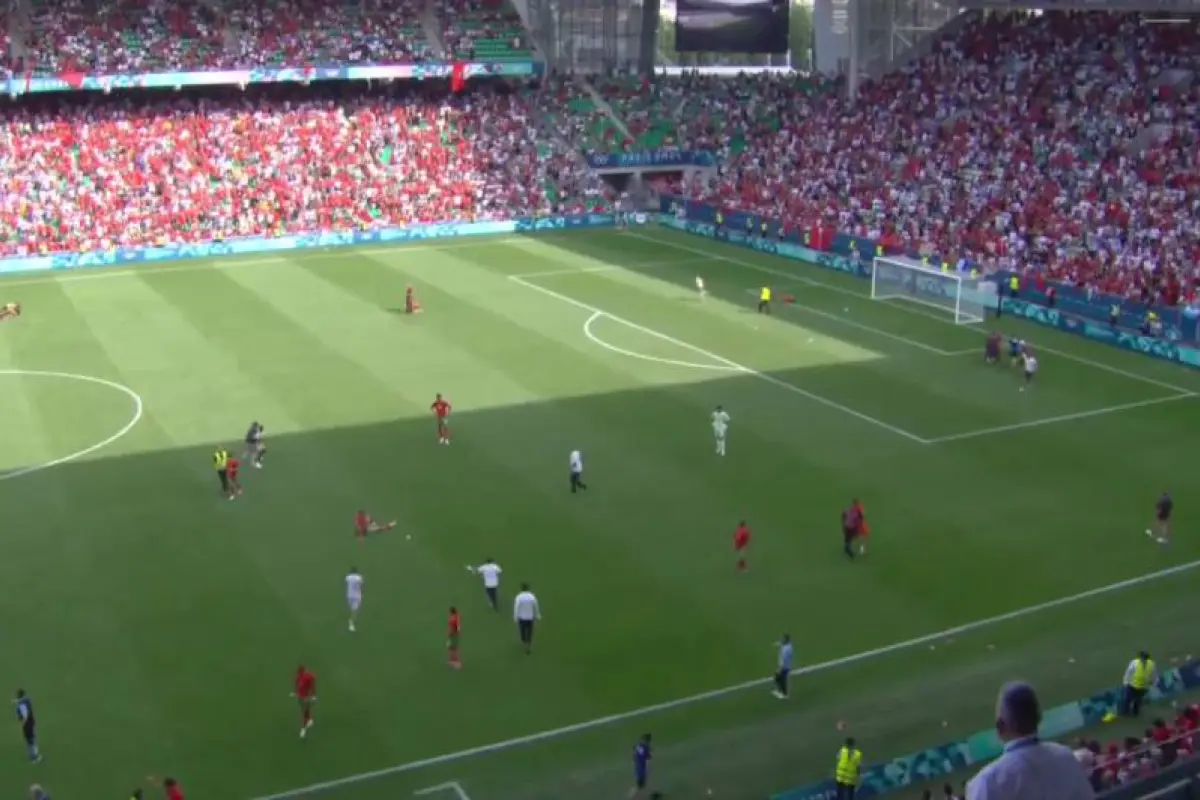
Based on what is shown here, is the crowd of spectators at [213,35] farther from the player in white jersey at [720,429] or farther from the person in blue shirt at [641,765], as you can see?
the person in blue shirt at [641,765]

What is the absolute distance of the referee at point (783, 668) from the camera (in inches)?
853

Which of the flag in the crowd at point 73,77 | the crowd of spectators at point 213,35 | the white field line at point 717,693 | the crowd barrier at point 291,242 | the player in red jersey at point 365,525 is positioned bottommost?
the white field line at point 717,693

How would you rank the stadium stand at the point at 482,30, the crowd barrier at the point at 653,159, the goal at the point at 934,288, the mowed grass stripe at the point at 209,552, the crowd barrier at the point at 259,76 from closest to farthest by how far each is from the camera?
the mowed grass stripe at the point at 209,552, the goal at the point at 934,288, the crowd barrier at the point at 259,76, the crowd barrier at the point at 653,159, the stadium stand at the point at 482,30

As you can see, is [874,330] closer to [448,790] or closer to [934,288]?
[934,288]

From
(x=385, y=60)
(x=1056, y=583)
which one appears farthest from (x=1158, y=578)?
(x=385, y=60)

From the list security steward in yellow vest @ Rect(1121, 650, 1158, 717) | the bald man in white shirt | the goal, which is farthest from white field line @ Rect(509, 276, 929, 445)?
the bald man in white shirt

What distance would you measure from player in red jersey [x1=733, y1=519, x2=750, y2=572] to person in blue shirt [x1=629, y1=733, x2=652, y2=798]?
281 inches

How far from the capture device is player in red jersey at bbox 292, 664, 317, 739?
2033cm

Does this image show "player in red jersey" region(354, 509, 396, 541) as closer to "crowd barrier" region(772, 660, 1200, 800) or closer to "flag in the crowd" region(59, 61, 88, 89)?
"crowd barrier" region(772, 660, 1200, 800)

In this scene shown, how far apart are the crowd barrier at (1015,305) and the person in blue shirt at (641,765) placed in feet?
94.7

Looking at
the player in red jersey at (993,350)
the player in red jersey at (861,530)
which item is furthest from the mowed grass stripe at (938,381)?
the player in red jersey at (861,530)

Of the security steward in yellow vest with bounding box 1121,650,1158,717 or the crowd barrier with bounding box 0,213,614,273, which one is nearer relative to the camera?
the security steward in yellow vest with bounding box 1121,650,1158,717

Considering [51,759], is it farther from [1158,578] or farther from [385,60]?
[385,60]

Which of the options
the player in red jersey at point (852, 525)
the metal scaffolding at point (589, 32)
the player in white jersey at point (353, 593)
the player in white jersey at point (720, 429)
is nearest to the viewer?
the player in white jersey at point (353, 593)
